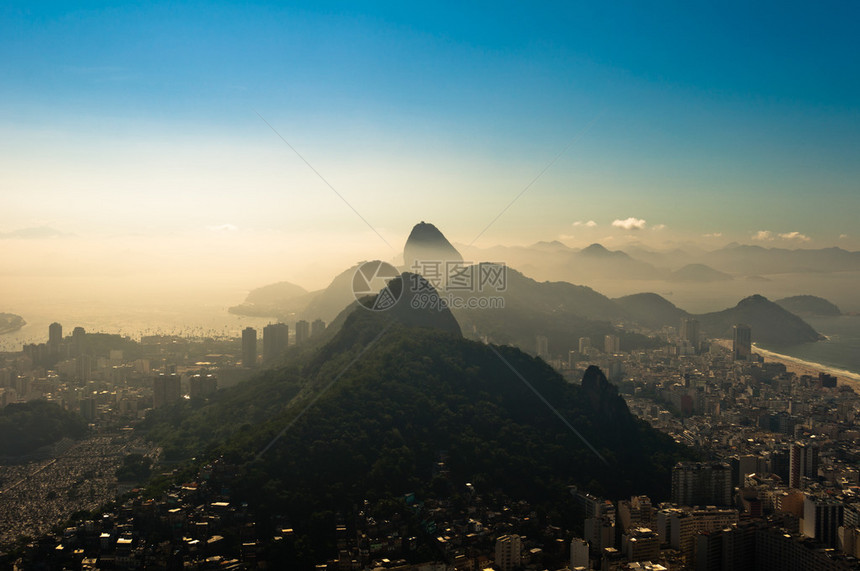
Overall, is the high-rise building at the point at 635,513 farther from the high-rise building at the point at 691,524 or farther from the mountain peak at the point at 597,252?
the mountain peak at the point at 597,252

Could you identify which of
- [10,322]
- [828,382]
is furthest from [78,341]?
[828,382]

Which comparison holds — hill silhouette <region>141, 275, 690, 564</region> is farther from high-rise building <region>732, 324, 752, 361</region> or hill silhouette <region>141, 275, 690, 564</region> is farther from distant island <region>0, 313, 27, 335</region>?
high-rise building <region>732, 324, 752, 361</region>

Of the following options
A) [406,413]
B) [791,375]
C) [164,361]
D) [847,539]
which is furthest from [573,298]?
[847,539]

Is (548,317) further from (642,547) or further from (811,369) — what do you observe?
(642,547)

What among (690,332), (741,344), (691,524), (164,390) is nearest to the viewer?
(691,524)

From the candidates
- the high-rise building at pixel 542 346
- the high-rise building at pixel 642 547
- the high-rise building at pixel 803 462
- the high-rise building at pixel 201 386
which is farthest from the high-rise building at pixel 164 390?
the high-rise building at pixel 803 462

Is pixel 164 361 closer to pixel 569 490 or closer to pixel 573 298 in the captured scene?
pixel 569 490
